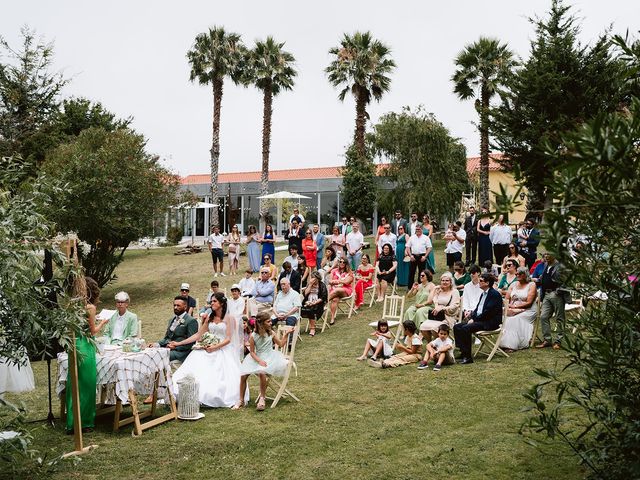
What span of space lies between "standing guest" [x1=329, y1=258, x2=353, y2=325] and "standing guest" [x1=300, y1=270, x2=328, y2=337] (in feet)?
1.23

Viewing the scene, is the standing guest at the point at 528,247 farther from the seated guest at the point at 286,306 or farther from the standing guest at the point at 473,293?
the seated guest at the point at 286,306

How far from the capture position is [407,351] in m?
11.8

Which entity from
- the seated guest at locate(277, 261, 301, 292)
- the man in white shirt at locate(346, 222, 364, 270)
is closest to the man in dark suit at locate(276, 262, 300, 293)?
the seated guest at locate(277, 261, 301, 292)

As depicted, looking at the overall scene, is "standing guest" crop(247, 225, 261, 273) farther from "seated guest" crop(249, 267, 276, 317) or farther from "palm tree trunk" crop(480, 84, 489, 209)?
"palm tree trunk" crop(480, 84, 489, 209)

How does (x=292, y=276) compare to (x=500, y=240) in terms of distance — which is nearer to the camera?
(x=292, y=276)

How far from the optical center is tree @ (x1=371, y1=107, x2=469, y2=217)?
28.8m

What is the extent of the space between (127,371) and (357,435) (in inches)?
113

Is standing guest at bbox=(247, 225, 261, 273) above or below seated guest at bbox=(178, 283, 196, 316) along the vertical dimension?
above

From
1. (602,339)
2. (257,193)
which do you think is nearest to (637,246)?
(602,339)

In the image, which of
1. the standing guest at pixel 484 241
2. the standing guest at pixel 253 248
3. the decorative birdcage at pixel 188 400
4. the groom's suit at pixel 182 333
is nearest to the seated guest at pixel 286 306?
the groom's suit at pixel 182 333

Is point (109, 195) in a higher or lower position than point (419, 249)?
higher

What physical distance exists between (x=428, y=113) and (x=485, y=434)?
23.6 meters

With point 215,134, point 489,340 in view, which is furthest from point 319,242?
point 215,134

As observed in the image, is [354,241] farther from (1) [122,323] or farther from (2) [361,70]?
(2) [361,70]
